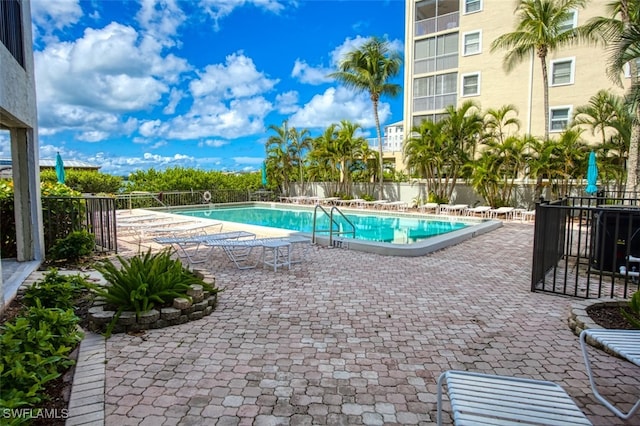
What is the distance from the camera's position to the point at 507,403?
2096 mm

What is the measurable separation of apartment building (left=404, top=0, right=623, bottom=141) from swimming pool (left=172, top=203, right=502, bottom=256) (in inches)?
372

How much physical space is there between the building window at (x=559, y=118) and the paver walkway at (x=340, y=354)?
59.2 ft

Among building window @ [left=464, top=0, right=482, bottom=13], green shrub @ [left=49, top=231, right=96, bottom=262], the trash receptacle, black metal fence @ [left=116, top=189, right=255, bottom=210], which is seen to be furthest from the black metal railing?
building window @ [left=464, top=0, right=482, bottom=13]

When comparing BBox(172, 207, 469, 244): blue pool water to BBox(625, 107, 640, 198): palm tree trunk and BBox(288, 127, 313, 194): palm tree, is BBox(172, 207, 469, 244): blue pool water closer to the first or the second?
BBox(288, 127, 313, 194): palm tree

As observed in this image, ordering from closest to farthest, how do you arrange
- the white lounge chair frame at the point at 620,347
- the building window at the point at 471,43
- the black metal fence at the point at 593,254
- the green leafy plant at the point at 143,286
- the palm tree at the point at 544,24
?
the white lounge chair frame at the point at 620,347, the green leafy plant at the point at 143,286, the black metal fence at the point at 593,254, the palm tree at the point at 544,24, the building window at the point at 471,43

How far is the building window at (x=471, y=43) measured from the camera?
23.1 meters

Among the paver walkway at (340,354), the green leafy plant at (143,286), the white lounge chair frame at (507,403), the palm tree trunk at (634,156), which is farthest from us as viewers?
the palm tree trunk at (634,156)

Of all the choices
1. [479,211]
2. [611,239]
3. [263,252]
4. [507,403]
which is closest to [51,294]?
[263,252]

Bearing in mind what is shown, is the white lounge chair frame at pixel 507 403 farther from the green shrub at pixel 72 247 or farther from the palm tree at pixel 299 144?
the palm tree at pixel 299 144

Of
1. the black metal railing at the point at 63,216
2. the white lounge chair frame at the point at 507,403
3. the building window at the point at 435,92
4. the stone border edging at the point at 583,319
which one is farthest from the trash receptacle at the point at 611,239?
the building window at the point at 435,92

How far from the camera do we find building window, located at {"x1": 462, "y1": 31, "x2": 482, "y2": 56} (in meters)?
23.1

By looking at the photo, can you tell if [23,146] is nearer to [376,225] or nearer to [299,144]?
[376,225]

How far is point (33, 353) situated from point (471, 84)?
983 inches

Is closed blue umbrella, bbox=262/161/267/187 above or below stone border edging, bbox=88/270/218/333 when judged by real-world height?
above
